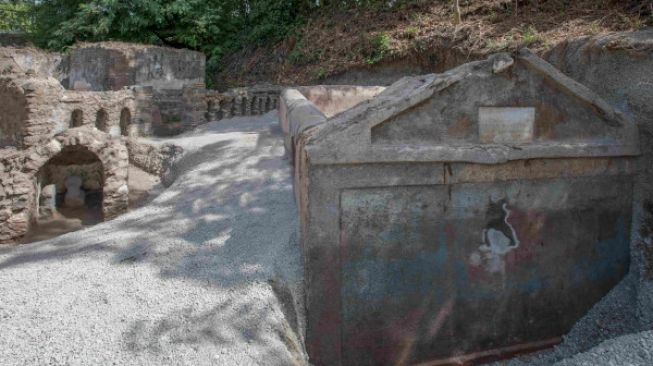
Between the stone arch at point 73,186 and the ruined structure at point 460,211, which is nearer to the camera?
the ruined structure at point 460,211

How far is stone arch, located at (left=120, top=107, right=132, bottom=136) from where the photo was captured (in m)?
13.2

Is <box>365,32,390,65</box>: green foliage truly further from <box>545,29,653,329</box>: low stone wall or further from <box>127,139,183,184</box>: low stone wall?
<box>545,29,653,329</box>: low stone wall

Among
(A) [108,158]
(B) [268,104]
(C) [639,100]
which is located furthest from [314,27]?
(C) [639,100]

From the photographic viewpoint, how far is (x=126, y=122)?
1335 cm

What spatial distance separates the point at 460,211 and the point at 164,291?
2622 millimetres

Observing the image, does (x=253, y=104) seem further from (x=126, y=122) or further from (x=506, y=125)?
(x=506, y=125)

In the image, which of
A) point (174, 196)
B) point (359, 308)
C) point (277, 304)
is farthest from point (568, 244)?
point (174, 196)

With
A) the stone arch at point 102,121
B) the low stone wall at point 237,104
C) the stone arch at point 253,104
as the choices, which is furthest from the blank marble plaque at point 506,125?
the stone arch at point 102,121

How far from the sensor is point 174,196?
656 cm

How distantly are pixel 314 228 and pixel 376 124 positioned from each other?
3.22 ft

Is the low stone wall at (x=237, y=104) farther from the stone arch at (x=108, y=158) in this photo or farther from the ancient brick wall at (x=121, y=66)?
the stone arch at (x=108, y=158)

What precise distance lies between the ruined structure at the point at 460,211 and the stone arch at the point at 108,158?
620 cm

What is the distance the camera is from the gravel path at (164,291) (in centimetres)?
316

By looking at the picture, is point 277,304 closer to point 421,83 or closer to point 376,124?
point 376,124
